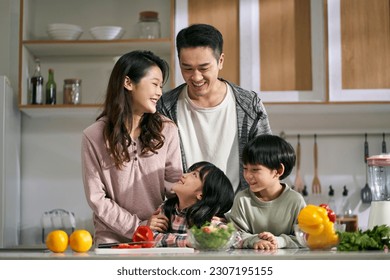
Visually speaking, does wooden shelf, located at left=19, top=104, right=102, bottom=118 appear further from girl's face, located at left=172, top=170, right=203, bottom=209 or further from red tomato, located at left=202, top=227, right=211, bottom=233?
red tomato, located at left=202, top=227, right=211, bottom=233

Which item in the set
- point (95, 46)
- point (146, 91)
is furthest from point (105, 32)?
point (146, 91)

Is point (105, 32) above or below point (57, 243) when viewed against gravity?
above

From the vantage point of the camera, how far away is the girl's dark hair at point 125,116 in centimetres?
230

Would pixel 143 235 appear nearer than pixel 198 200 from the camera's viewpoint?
Yes

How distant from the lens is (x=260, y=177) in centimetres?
231

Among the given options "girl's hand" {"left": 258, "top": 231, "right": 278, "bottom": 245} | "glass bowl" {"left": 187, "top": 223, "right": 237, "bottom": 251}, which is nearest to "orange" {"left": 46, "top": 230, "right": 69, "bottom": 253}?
"glass bowl" {"left": 187, "top": 223, "right": 237, "bottom": 251}

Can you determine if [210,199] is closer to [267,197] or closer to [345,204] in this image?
[267,197]

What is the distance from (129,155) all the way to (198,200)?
10.7 inches

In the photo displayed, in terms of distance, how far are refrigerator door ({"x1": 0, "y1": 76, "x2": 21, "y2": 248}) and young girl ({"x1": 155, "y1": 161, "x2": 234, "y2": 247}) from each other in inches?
86.0

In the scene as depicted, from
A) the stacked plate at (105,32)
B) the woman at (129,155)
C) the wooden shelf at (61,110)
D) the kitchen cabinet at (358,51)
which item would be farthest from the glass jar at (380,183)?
the stacked plate at (105,32)

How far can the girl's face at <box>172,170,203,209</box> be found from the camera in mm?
2252

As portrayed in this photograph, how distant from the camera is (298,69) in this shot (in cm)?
418

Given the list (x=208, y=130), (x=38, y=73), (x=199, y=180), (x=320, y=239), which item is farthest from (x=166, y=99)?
(x=38, y=73)

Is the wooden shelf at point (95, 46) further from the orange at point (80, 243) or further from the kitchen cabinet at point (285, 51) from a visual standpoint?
the orange at point (80, 243)
